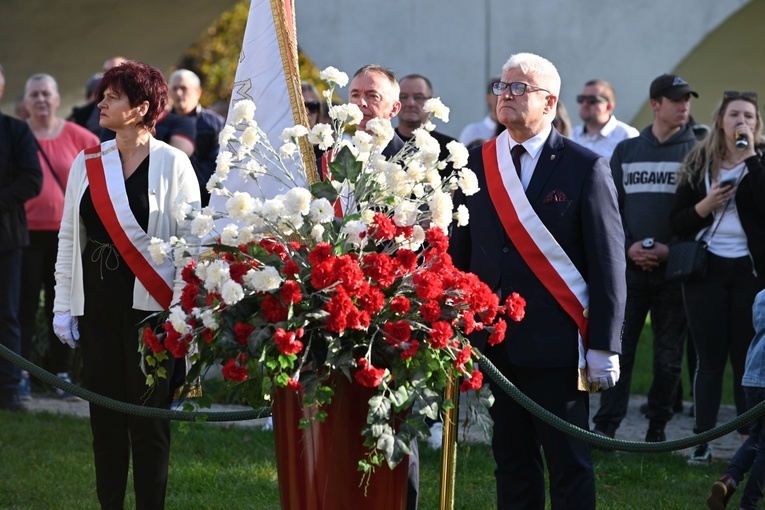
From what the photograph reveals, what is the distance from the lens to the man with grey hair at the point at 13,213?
8367 mm

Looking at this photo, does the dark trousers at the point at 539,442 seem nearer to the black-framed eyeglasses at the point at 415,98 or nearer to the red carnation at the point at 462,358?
the red carnation at the point at 462,358

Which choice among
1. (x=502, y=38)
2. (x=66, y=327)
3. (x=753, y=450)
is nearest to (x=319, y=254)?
(x=66, y=327)

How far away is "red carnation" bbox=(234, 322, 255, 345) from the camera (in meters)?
3.76

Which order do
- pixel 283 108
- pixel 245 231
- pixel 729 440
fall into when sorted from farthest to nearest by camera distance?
pixel 729 440
pixel 283 108
pixel 245 231

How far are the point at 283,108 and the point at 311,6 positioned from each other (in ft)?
22.5

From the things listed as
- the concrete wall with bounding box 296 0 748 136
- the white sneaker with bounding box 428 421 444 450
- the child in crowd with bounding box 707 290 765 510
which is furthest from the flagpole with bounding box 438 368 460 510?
the concrete wall with bounding box 296 0 748 136

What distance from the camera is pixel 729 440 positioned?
25.7 feet

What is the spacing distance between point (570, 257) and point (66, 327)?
7.05 ft

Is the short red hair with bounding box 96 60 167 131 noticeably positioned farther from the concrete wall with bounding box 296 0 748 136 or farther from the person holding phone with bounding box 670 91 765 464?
the concrete wall with bounding box 296 0 748 136

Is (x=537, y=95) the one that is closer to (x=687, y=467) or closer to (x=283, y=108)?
(x=283, y=108)

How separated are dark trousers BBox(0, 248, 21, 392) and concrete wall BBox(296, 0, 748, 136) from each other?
13.7ft

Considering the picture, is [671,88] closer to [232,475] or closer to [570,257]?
[570,257]

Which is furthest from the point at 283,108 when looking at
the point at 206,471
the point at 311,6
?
the point at 311,6

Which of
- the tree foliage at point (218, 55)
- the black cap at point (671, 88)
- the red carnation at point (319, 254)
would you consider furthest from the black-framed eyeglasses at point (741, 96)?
the tree foliage at point (218, 55)
